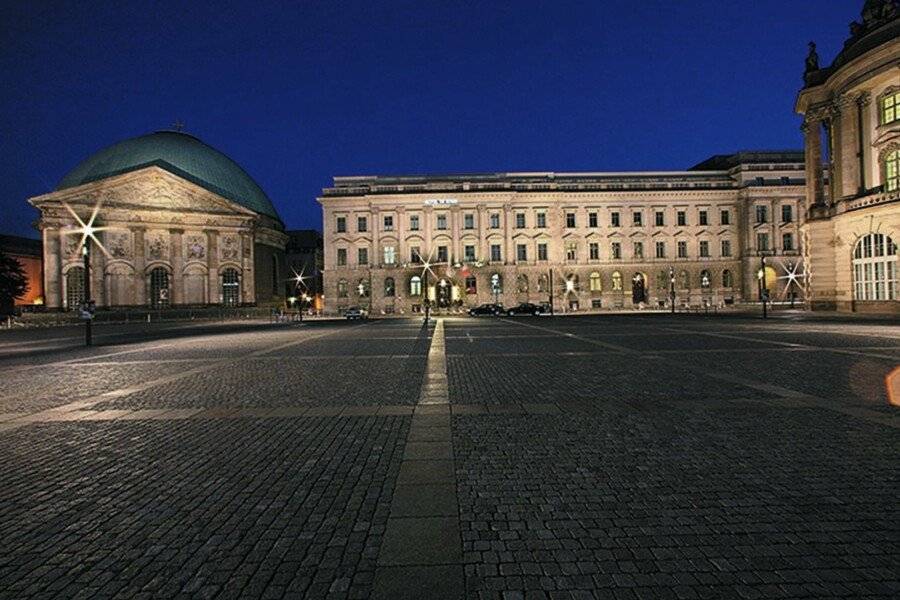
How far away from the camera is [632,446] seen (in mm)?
6453

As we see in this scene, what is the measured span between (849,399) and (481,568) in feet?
26.9

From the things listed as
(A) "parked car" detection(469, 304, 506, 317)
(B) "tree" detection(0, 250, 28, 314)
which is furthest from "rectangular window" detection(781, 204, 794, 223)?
(B) "tree" detection(0, 250, 28, 314)

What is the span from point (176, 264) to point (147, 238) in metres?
4.42

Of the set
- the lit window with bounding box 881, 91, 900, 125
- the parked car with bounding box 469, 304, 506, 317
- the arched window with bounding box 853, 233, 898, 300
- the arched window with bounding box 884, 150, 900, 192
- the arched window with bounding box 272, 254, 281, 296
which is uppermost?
the lit window with bounding box 881, 91, 900, 125

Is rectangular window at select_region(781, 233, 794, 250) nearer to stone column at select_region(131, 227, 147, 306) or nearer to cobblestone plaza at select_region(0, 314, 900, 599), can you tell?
cobblestone plaza at select_region(0, 314, 900, 599)

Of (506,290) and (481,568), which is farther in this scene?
(506,290)

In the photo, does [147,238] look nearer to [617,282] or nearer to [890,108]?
[617,282]

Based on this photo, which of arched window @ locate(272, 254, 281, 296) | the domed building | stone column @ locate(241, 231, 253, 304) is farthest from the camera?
arched window @ locate(272, 254, 281, 296)

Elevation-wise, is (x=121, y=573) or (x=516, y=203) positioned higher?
(x=516, y=203)

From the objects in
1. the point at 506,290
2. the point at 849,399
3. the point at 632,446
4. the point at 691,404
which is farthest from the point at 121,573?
the point at 506,290

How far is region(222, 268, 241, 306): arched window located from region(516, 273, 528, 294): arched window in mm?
37263

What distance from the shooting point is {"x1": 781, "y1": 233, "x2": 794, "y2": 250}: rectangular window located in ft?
247

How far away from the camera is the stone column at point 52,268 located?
62688mm

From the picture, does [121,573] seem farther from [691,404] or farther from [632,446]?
[691,404]
